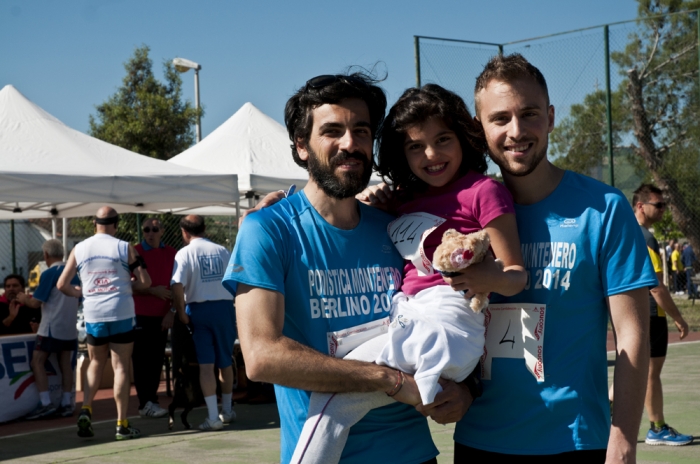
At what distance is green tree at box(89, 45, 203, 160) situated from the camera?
22812mm

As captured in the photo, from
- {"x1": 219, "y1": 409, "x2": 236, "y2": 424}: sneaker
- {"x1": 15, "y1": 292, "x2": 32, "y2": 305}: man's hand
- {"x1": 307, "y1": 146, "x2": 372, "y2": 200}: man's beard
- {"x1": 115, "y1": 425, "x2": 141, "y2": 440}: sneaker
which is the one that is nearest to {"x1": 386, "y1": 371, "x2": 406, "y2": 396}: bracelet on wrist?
{"x1": 307, "y1": 146, "x2": 372, "y2": 200}: man's beard

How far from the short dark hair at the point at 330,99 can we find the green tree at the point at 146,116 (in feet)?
67.2

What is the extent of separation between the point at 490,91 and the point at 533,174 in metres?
0.30

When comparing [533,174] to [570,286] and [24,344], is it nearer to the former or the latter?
[570,286]

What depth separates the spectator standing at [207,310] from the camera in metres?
8.30

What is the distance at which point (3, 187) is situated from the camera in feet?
27.5

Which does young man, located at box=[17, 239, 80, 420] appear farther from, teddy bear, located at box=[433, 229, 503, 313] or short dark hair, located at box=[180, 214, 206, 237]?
teddy bear, located at box=[433, 229, 503, 313]

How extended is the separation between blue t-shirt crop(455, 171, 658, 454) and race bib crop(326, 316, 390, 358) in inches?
15.7

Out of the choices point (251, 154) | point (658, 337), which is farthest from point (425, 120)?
point (251, 154)

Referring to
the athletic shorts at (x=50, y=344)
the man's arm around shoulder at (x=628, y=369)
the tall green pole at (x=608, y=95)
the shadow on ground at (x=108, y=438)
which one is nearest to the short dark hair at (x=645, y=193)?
the shadow on ground at (x=108, y=438)

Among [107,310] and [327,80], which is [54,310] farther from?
[327,80]

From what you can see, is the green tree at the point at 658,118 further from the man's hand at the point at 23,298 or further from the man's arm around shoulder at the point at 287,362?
the man's arm around shoulder at the point at 287,362

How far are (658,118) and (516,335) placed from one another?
52.5 ft

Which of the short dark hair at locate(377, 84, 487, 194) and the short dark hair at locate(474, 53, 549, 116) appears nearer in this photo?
the short dark hair at locate(474, 53, 549, 116)
